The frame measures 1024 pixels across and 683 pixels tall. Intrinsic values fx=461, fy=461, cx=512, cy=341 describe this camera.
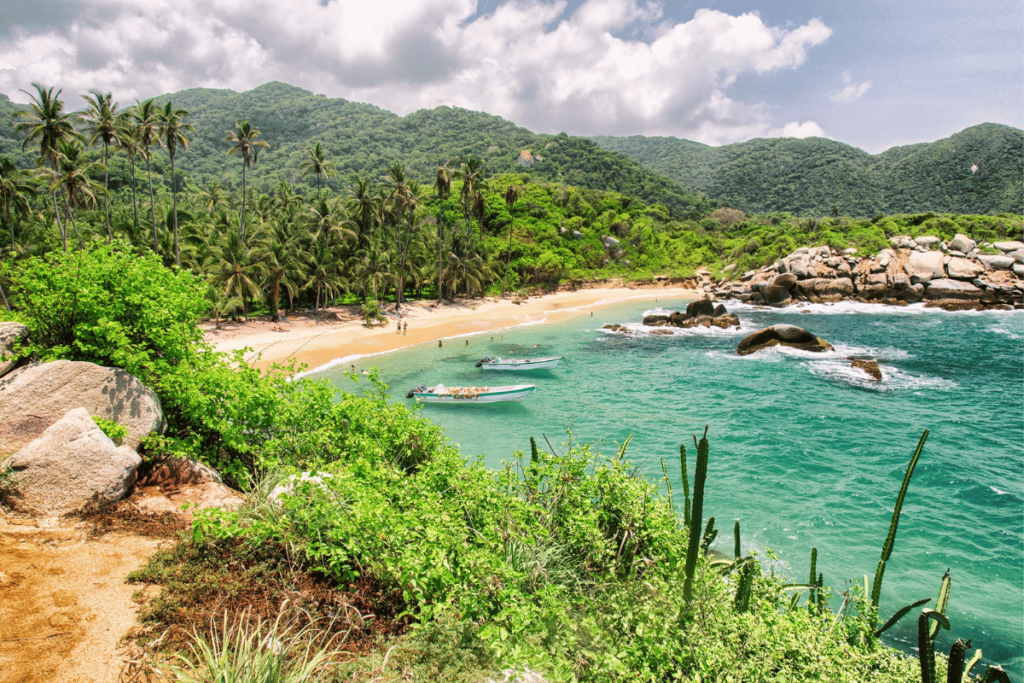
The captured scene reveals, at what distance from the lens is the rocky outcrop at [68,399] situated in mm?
7980

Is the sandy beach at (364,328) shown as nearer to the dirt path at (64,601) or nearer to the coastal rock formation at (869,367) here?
the dirt path at (64,601)

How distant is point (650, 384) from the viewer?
31281mm

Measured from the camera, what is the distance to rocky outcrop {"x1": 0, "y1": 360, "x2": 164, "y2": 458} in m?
7.98

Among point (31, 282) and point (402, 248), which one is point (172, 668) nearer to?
point (31, 282)

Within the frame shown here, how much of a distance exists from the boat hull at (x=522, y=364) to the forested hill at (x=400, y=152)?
101130 millimetres

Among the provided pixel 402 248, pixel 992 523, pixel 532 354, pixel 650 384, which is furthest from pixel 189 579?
pixel 402 248

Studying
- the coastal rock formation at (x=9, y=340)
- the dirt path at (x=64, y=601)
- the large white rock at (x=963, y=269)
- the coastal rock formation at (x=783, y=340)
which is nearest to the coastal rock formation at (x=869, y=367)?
the coastal rock formation at (x=783, y=340)

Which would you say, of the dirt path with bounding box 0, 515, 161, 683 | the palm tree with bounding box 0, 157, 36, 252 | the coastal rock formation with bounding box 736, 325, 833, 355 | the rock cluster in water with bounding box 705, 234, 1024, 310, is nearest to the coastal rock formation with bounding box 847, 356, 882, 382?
the coastal rock formation with bounding box 736, 325, 833, 355

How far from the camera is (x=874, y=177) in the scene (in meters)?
141

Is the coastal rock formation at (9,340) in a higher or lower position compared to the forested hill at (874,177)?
lower

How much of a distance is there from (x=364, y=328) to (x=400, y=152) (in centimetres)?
14342

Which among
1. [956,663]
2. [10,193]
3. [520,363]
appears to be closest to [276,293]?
[10,193]

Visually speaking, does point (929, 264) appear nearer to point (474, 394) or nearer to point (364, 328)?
point (474, 394)

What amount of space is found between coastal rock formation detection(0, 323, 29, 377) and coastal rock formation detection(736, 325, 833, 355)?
135 feet
